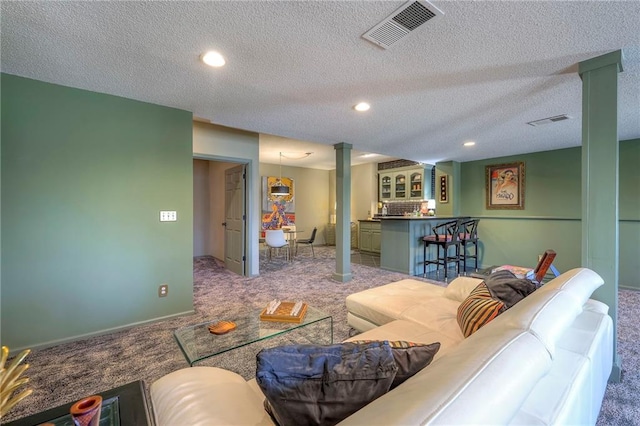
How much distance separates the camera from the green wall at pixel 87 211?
224 centimetres

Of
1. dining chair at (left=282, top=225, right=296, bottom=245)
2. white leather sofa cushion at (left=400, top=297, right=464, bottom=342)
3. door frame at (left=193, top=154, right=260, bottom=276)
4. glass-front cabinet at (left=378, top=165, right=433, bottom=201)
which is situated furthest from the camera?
glass-front cabinet at (left=378, top=165, right=433, bottom=201)

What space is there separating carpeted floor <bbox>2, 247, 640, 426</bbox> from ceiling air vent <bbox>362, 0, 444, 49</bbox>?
2.33 m

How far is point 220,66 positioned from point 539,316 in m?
2.44

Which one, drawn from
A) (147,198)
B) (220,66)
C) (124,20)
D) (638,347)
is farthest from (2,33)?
(638,347)

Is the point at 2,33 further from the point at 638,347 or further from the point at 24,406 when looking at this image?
the point at 638,347

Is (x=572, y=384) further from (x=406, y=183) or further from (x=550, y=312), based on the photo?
(x=406, y=183)

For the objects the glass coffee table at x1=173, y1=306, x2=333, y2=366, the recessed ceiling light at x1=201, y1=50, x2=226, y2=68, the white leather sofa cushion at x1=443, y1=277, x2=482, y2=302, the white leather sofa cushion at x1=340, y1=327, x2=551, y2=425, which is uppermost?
the recessed ceiling light at x1=201, y1=50, x2=226, y2=68

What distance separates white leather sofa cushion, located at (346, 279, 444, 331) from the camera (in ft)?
6.72

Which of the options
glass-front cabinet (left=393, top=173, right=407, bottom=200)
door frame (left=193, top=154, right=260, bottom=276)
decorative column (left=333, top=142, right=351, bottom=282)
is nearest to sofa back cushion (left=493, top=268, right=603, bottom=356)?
decorative column (left=333, top=142, right=351, bottom=282)

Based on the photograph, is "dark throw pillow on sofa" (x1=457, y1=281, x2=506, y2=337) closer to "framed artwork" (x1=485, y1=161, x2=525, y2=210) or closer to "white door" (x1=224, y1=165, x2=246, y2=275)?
"white door" (x1=224, y1=165, x2=246, y2=275)

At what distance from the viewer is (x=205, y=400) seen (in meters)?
1.00

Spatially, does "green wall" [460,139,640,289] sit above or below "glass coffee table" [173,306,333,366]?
above

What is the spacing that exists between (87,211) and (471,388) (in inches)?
126

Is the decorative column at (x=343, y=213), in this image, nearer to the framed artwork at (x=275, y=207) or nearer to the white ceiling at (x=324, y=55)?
the white ceiling at (x=324, y=55)
